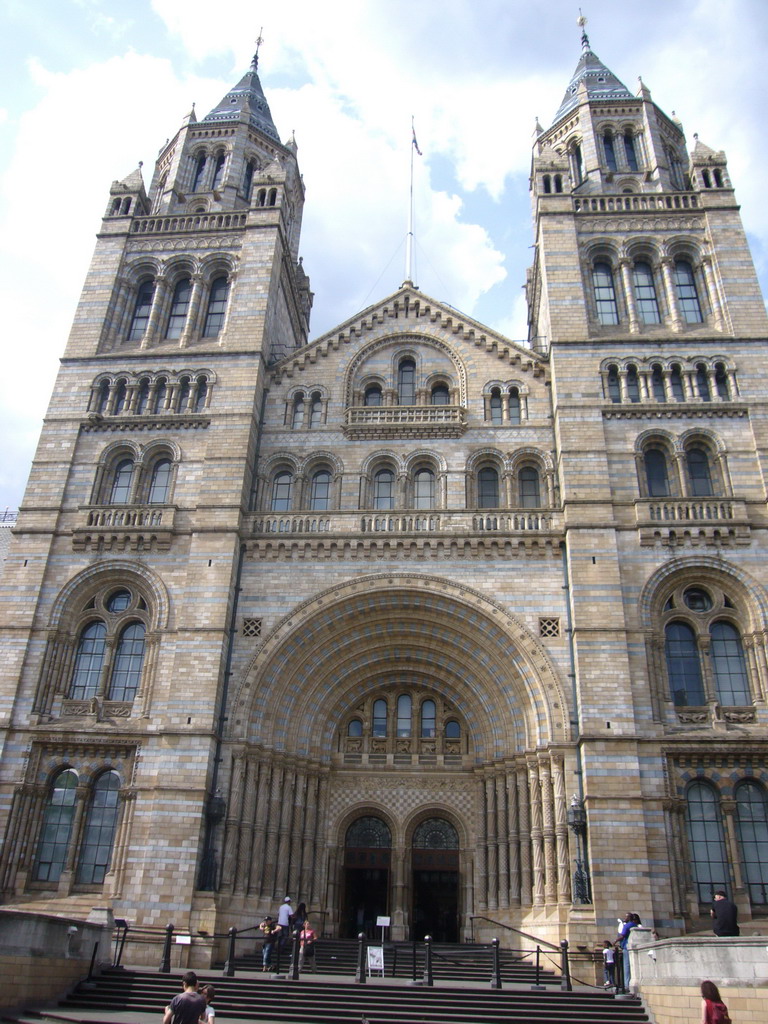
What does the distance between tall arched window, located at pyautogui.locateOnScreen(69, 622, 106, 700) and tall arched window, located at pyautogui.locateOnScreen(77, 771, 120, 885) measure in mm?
2568

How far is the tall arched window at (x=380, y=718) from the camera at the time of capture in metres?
25.3

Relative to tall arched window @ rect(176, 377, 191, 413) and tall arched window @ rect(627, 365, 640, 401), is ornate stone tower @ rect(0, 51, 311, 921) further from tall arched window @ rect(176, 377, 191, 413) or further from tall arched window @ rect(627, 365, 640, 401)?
tall arched window @ rect(627, 365, 640, 401)

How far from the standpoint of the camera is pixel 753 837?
2033cm

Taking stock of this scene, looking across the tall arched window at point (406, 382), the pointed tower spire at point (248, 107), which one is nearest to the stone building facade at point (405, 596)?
the tall arched window at point (406, 382)

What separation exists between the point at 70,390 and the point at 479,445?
45.3ft

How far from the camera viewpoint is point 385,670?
82.9 feet

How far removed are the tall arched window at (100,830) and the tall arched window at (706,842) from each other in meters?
14.6

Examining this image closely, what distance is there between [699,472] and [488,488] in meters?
6.37

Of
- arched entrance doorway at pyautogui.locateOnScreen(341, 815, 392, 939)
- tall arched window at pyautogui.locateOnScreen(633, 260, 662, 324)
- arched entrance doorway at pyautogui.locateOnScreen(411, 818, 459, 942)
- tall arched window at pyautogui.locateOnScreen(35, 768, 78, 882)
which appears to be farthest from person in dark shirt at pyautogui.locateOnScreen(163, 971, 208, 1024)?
tall arched window at pyautogui.locateOnScreen(633, 260, 662, 324)

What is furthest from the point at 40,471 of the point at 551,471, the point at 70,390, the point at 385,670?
the point at 551,471

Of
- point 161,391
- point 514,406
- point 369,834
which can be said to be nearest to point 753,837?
point 369,834

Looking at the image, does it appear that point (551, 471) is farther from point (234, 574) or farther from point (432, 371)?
point (234, 574)

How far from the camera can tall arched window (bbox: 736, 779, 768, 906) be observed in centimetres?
1989

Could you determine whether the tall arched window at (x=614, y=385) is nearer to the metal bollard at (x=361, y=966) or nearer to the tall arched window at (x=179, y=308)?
the tall arched window at (x=179, y=308)
